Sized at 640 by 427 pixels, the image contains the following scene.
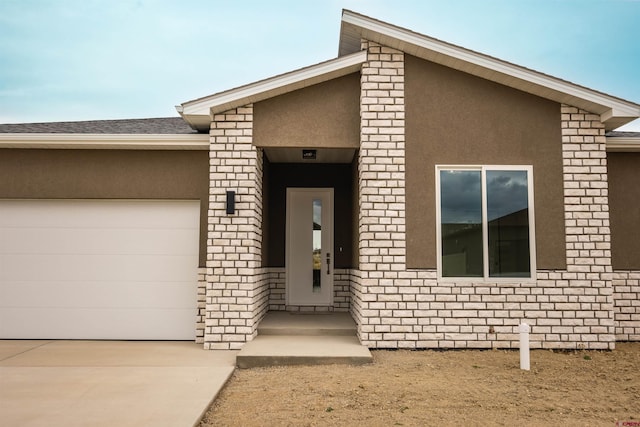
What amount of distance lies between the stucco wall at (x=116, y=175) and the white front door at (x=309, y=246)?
95.6 inches

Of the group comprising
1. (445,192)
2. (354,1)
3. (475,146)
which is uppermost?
(354,1)

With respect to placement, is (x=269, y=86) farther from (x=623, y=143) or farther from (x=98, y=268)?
(x=623, y=143)

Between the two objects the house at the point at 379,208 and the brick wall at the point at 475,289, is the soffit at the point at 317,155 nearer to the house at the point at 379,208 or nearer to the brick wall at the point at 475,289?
the house at the point at 379,208

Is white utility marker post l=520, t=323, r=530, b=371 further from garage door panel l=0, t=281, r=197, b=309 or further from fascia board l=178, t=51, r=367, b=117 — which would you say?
garage door panel l=0, t=281, r=197, b=309

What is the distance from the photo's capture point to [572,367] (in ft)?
18.8

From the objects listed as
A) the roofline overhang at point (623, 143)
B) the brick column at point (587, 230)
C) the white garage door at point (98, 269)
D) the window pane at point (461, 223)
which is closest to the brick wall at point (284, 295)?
the white garage door at point (98, 269)

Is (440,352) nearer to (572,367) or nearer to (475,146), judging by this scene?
(572,367)

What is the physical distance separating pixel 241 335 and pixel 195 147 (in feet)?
9.42

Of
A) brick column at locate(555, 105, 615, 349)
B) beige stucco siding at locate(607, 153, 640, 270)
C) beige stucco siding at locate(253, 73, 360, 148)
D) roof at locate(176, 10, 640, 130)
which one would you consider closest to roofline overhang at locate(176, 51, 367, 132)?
roof at locate(176, 10, 640, 130)

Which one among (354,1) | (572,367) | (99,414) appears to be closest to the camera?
(99,414)

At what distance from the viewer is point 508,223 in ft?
21.8

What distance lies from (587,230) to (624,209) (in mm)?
1314

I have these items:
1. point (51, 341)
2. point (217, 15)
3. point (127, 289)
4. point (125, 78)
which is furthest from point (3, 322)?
point (125, 78)

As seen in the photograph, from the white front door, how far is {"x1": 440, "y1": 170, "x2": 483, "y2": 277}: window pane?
299cm
